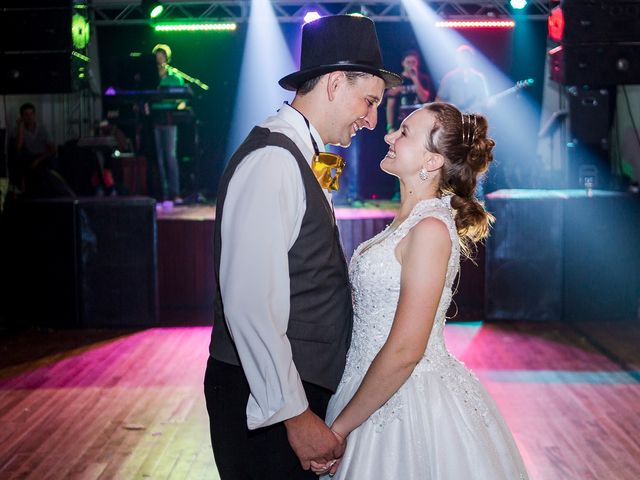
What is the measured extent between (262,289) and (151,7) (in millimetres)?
8029

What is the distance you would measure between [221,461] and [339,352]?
14.1 inches

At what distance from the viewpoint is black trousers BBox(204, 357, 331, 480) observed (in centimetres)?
170

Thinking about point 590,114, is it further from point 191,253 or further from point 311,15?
point 191,253

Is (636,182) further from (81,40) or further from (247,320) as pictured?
(247,320)

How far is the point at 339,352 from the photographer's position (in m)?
1.82

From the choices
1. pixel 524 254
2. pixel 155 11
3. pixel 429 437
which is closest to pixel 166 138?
pixel 155 11

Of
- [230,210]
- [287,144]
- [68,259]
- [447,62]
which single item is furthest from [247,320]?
[447,62]

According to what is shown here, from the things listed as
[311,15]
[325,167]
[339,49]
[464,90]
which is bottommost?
[325,167]

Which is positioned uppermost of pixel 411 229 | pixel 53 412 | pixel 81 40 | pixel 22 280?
pixel 81 40

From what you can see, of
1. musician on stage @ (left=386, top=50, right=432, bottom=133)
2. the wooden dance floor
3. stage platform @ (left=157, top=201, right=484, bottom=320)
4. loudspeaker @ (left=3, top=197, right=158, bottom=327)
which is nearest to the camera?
the wooden dance floor

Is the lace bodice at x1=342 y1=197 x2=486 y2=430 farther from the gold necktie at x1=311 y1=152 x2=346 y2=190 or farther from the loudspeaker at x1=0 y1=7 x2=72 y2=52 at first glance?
the loudspeaker at x1=0 y1=7 x2=72 y2=52

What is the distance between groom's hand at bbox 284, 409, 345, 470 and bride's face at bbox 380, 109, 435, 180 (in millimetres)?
706

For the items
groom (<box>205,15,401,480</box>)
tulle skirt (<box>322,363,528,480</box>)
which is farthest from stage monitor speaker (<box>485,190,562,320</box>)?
groom (<box>205,15,401,480</box>)

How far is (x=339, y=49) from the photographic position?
5.92ft
